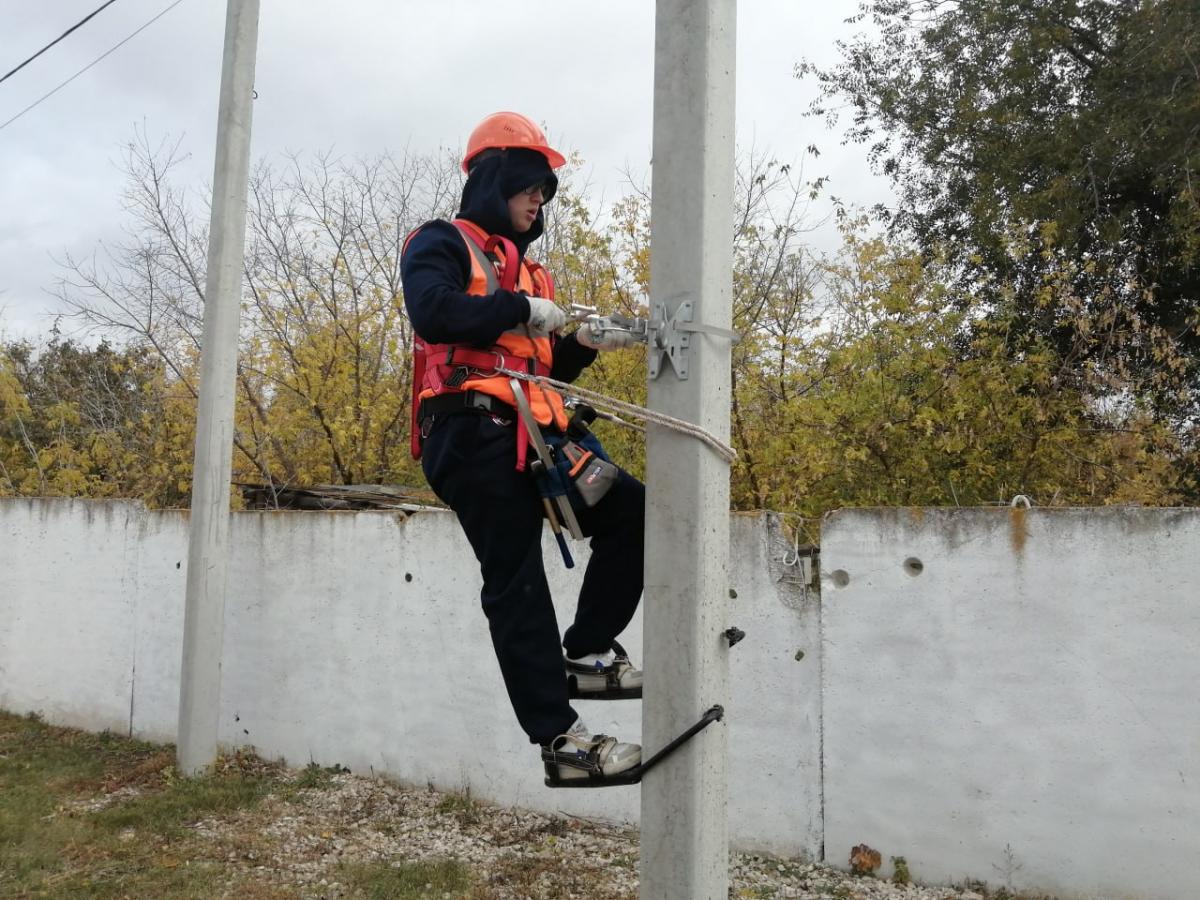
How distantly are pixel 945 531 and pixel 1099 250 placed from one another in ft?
23.8

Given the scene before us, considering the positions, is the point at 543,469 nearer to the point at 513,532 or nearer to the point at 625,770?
the point at 513,532

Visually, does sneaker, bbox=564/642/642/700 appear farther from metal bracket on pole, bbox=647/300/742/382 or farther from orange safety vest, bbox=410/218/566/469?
metal bracket on pole, bbox=647/300/742/382

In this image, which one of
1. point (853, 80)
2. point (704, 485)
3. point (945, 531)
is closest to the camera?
point (704, 485)

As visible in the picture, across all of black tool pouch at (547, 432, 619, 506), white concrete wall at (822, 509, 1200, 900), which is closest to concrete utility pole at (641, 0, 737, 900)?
black tool pouch at (547, 432, 619, 506)

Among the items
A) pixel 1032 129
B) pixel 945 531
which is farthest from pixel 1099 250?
pixel 945 531

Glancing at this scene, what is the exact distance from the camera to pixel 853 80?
13391 mm

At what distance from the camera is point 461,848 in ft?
17.9

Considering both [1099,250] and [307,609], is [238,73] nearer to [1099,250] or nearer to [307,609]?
[307,609]

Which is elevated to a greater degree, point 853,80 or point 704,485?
point 853,80

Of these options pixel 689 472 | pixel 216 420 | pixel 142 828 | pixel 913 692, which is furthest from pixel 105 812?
pixel 689 472

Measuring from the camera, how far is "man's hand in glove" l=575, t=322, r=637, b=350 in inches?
91.7

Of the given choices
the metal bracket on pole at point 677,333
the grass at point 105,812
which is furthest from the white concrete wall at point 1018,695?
the grass at point 105,812

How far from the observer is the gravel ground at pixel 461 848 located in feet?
15.5

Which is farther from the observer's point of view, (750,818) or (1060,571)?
(750,818)
